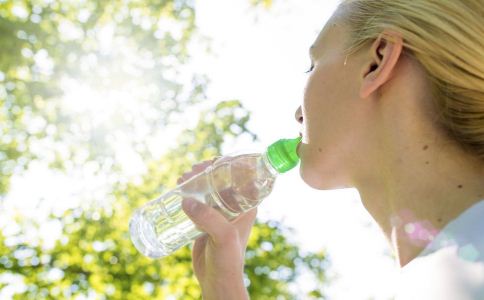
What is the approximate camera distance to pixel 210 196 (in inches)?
103

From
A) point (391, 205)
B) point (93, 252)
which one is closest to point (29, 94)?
point (93, 252)

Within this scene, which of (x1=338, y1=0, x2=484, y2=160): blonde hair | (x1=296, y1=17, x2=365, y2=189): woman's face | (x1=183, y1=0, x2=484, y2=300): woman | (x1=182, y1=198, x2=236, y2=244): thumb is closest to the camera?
(x1=183, y1=0, x2=484, y2=300): woman

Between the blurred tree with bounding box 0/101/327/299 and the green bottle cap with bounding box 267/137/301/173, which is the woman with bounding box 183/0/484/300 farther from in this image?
the blurred tree with bounding box 0/101/327/299

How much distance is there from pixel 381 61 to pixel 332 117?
0.18 m

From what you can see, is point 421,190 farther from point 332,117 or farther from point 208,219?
point 208,219

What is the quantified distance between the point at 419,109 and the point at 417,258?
1.22ft

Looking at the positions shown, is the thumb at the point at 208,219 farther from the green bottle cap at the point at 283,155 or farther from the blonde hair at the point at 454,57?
the blonde hair at the point at 454,57

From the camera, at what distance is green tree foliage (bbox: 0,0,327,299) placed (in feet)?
33.1

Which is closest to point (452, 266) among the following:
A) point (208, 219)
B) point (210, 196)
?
point (208, 219)

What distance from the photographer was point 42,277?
10320 mm

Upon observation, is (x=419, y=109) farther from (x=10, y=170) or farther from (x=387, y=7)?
(x=10, y=170)

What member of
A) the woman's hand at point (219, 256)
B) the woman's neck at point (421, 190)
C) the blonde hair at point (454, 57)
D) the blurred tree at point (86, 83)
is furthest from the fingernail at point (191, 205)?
the blurred tree at point (86, 83)

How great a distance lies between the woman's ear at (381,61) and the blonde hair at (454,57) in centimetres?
3

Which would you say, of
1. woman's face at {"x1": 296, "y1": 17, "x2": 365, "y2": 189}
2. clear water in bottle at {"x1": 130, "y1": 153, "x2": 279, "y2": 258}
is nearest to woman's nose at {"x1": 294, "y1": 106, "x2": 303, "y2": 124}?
woman's face at {"x1": 296, "y1": 17, "x2": 365, "y2": 189}
